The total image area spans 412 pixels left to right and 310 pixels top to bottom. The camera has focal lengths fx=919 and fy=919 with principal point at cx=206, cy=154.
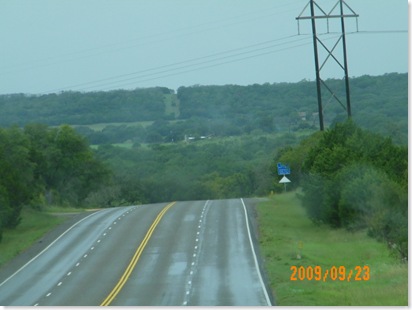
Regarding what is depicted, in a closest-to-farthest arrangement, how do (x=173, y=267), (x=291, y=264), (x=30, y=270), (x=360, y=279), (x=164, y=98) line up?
(x=360, y=279)
(x=291, y=264)
(x=173, y=267)
(x=30, y=270)
(x=164, y=98)

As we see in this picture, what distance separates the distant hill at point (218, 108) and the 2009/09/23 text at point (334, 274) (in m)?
21.8

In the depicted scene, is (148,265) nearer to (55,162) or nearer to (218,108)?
(55,162)

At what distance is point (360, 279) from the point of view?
80.0ft

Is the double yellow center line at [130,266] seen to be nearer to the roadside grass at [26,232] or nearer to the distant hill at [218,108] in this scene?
the roadside grass at [26,232]

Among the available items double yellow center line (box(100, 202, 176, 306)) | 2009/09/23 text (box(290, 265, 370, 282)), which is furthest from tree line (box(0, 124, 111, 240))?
2009/09/23 text (box(290, 265, 370, 282))

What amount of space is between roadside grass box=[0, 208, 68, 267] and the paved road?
5.30 feet

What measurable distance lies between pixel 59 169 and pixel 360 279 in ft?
253

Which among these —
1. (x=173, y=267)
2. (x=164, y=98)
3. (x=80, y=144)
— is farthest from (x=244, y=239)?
(x=80, y=144)

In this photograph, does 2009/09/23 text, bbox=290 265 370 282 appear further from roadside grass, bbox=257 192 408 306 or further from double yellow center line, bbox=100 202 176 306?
double yellow center line, bbox=100 202 176 306

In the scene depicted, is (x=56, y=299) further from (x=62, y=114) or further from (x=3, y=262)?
(x=62, y=114)

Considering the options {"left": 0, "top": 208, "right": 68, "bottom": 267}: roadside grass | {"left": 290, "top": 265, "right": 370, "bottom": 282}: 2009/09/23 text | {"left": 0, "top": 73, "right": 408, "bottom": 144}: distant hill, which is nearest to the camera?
{"left": 290, "top": 265, "right": 370, "bottom": 282}: 2009/09/23 text

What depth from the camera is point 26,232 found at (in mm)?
52875

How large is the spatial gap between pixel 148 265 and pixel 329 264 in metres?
9.26

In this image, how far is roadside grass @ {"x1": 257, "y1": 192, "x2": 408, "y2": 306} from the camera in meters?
21.7
